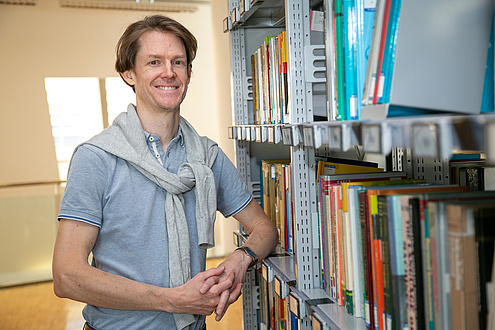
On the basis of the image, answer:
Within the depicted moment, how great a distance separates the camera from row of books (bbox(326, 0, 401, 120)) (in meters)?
0.89

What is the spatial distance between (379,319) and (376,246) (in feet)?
0.52

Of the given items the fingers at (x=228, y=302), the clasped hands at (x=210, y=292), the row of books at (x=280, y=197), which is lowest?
the fingers at (x=228, y=302)

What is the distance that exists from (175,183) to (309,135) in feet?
1.96

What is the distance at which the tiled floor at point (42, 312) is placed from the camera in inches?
152

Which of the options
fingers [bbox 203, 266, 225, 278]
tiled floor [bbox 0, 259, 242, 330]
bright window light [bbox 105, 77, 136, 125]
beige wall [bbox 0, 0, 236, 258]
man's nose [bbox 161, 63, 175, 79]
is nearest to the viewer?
fingers [bbox 203, 266, 225, 278]

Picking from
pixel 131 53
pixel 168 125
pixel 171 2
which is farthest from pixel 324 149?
pixel 171 2

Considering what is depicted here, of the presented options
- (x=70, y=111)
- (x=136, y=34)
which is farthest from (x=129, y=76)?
(x=70, y=111)

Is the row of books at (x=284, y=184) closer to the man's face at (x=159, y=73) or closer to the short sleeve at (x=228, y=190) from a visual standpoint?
the short sleeve at (x=228, y=190)

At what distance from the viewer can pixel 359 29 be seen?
1096 mm

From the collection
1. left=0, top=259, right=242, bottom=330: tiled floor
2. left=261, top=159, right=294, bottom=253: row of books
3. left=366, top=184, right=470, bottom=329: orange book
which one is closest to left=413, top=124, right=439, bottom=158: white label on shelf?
left=366, top=184, right=470, bottom=329: orange book

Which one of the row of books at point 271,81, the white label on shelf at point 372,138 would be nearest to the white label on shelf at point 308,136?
the white label on shelf at point 372,138

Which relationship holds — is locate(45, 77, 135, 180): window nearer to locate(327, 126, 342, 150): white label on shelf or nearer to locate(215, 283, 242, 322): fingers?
locate(215, 283, 242, 322): fingers

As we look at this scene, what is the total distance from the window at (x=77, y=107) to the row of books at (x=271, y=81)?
350cm

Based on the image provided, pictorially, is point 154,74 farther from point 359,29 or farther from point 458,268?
point 458,268
